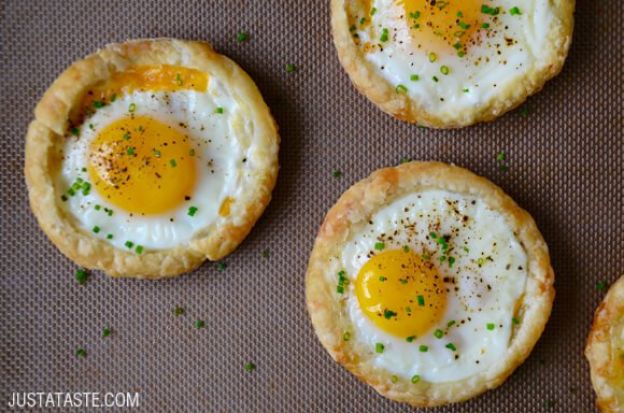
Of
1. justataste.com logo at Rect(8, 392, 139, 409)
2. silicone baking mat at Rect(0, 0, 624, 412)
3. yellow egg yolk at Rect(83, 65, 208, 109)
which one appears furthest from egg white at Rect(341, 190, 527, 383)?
justataste.com logo at Rect(8, 392, 139, 409)

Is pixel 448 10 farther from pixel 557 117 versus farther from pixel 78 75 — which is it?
pixel 78 75

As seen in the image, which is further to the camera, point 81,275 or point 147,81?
point 81,275

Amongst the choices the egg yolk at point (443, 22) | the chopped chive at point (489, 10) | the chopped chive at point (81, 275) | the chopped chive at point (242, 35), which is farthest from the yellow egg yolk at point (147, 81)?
the chopped chive at point (489, 10)

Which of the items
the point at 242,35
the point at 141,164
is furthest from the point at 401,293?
the point at 242,35

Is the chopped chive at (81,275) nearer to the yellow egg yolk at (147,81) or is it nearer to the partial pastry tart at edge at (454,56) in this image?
the yellow egg yolk at (147,81)

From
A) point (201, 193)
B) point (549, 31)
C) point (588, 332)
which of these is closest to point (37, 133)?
point (201, 193)

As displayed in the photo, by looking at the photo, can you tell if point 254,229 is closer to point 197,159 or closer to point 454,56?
point 197,159
